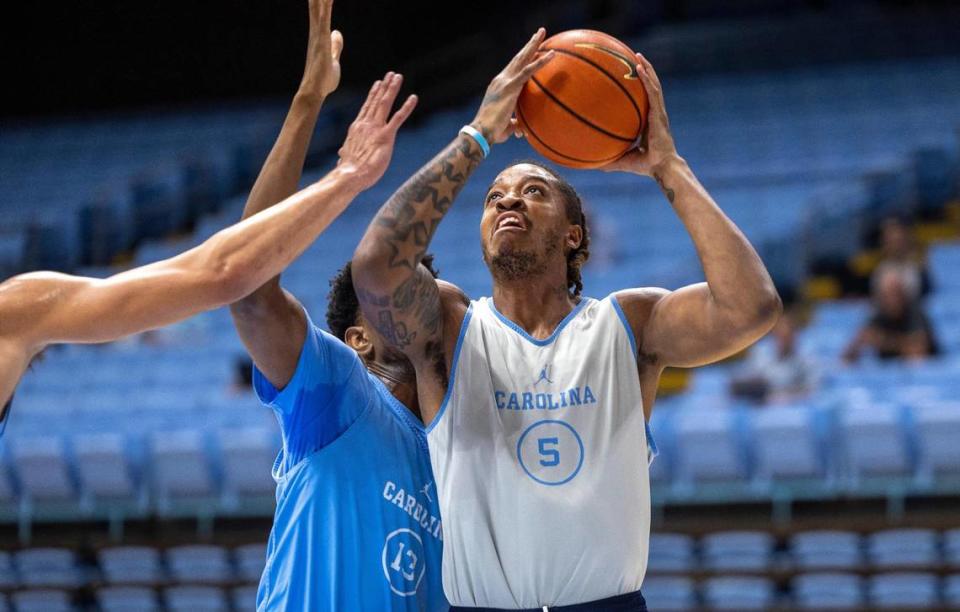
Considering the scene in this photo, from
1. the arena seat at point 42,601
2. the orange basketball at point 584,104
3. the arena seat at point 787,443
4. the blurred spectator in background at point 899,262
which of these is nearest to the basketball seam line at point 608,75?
the orange basketball at point 584,104

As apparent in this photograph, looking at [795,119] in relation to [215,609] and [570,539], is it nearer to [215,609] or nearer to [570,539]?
[215,609]

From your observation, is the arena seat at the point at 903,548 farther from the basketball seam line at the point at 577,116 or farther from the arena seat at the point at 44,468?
the arena seat at the point at 44,468

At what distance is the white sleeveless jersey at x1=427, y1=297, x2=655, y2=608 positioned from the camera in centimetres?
281

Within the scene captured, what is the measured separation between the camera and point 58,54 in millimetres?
16609

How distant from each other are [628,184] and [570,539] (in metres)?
9.44

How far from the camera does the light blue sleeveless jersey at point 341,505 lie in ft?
9.17

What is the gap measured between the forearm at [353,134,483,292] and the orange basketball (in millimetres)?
316

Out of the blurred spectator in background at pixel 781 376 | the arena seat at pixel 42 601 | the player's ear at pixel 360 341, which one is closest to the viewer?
the player's ear at pixel 360 341


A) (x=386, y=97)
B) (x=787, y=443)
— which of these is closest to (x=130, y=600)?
(x=787, y=443)

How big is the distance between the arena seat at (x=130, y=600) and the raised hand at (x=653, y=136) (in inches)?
232

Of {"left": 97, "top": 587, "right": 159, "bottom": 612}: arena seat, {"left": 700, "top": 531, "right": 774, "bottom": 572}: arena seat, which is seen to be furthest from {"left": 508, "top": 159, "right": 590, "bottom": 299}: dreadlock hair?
{"left": 97, "top": 587, "right": 159, "bottom": 612}: arena seat

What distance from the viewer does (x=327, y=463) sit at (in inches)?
112

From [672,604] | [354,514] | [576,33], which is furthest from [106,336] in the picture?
[672,604]

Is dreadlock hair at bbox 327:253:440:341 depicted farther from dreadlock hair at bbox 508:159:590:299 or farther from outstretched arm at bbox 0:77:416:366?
outstretched arm at bbox 0:77:416:366
